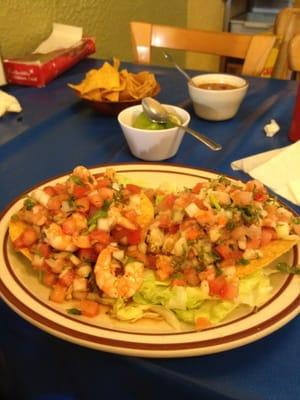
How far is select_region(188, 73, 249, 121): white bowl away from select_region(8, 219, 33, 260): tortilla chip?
0.63 meters

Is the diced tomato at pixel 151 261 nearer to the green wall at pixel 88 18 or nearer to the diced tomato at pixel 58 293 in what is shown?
the diced tomato at pixel 58 293

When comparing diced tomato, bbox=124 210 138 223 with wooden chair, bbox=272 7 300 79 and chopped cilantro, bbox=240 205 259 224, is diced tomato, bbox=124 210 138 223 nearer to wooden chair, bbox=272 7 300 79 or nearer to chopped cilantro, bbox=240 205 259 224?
chopped cilantro, bbox=240 205 259 224

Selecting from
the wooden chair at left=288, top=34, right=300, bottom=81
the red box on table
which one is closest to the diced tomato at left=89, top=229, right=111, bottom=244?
the red box on table

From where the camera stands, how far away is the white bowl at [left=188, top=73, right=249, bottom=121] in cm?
111

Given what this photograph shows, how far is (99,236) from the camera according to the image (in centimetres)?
60

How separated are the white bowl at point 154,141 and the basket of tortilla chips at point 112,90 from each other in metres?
0.16

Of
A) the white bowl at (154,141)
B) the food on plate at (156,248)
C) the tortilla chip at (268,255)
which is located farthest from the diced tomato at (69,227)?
the white bowl at (154,141)

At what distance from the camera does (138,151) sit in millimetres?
975

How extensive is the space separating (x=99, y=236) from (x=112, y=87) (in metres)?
0.63

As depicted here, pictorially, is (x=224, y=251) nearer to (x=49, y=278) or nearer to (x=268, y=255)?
(x=268, y=255)

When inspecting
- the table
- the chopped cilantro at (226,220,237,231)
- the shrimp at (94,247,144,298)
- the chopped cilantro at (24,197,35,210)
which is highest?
the chopped cilantro at (226,220,237,231)

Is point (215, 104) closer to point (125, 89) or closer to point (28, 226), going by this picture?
point (125, 89)

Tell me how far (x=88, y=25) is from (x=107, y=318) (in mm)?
1752

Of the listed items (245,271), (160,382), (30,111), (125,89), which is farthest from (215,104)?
(160,382)
